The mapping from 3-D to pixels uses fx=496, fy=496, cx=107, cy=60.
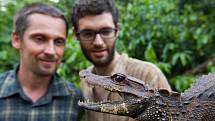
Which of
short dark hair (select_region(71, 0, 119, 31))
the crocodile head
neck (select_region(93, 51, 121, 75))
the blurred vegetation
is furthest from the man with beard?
the blurred vegetation

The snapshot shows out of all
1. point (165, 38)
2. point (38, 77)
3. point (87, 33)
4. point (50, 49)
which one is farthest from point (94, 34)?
point (165, 38)

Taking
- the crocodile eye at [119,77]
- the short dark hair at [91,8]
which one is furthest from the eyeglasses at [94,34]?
the crocodile eye at [119,77]

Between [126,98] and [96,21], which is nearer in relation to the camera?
[126,98]

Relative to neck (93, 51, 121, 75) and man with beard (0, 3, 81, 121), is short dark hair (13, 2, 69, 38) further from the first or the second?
neck (93, 51, 121, 75)

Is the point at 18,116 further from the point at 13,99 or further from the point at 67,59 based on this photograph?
the point at 67,59

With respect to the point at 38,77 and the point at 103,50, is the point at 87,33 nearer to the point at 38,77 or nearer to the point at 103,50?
the point at 103,50
